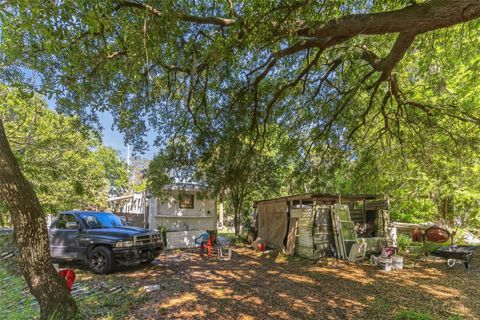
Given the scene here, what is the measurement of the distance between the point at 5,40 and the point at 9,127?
27.7 feet

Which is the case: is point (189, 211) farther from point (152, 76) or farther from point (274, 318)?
point (274, 318)

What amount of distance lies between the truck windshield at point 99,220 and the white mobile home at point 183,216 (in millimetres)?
4012

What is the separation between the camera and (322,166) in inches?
Result: 422

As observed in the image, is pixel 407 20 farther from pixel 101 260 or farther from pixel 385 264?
pixel 101 260

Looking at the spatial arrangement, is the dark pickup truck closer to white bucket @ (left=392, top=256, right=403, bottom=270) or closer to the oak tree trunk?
the oak tree trunk

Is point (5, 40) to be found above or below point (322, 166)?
above

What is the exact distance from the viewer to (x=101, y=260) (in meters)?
7.89

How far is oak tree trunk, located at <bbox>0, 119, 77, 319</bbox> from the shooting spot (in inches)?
156

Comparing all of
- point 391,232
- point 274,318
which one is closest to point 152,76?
point 274,318

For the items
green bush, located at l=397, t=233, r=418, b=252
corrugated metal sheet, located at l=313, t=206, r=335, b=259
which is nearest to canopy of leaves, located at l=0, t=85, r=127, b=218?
corrugated metal sheet, located at l=313, t=206, r=335, b=259

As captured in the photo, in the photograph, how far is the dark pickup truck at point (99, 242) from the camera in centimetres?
783

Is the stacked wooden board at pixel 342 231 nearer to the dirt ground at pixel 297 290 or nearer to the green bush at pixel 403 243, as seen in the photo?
the dirt ground at pixel 297 290

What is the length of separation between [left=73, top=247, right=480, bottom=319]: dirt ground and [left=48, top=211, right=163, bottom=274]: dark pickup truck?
0.42 meters

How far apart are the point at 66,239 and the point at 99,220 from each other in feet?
3.28
